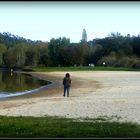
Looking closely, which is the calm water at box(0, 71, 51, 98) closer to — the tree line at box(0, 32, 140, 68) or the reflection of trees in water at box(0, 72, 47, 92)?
the reflection of trees in water at box(0, 72, 47, 92)

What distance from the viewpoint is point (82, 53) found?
12638cm

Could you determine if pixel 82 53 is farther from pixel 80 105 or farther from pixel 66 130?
pixel 66 130

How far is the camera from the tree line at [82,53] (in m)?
123

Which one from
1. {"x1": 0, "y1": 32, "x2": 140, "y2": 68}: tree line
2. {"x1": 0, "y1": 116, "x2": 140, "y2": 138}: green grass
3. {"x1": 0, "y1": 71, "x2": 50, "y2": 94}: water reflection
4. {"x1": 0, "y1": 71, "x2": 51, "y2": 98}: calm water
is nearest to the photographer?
{"x1": 0, "y1": 116, "x2": 140, "y2": 138}: green grass

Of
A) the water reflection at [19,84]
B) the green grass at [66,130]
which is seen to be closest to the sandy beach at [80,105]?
the green grass at [66,130]

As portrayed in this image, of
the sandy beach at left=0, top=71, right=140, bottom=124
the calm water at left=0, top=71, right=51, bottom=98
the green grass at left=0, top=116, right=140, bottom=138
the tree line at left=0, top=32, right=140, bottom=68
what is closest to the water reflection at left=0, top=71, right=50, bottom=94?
the calm water at left=0, top=71, right=51, bottom=98

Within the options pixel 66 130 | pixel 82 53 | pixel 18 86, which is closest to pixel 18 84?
pixel 18 86

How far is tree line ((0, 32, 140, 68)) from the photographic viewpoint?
12300cm

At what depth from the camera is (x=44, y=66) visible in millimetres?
134875

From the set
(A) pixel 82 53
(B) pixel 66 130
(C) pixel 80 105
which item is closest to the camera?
(B) pixel 66 130

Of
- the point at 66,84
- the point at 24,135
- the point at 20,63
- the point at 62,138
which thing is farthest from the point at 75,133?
the point at 20,63

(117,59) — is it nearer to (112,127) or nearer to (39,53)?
(39,53)

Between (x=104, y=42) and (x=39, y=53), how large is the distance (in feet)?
74.6

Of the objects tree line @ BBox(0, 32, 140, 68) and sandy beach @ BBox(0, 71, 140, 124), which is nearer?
sandy beach @ BBox(0, 71, 140, 124)
